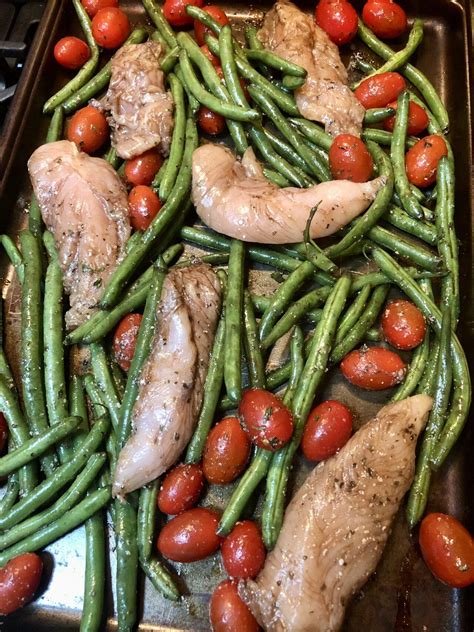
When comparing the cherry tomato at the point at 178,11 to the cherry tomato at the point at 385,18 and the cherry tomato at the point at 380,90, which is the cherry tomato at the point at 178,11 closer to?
the cherry tomato at the point at 385,18

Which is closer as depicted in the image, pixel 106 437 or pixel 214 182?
pixel 106 437

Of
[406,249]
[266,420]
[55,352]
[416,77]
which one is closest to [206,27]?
[416,77]

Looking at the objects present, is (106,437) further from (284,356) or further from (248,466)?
(284,356)

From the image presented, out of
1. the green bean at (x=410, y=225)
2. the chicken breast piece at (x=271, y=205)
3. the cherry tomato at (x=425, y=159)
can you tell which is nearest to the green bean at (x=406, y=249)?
the green bean at (x=410, y=225)

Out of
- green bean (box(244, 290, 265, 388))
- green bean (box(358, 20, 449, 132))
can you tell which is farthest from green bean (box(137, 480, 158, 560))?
green bean (box(358, 20, 449, 132))

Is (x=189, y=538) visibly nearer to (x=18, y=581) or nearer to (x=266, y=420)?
(x=266, y=420)

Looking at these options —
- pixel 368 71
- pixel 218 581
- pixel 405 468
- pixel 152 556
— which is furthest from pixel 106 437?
pixel 368 71
